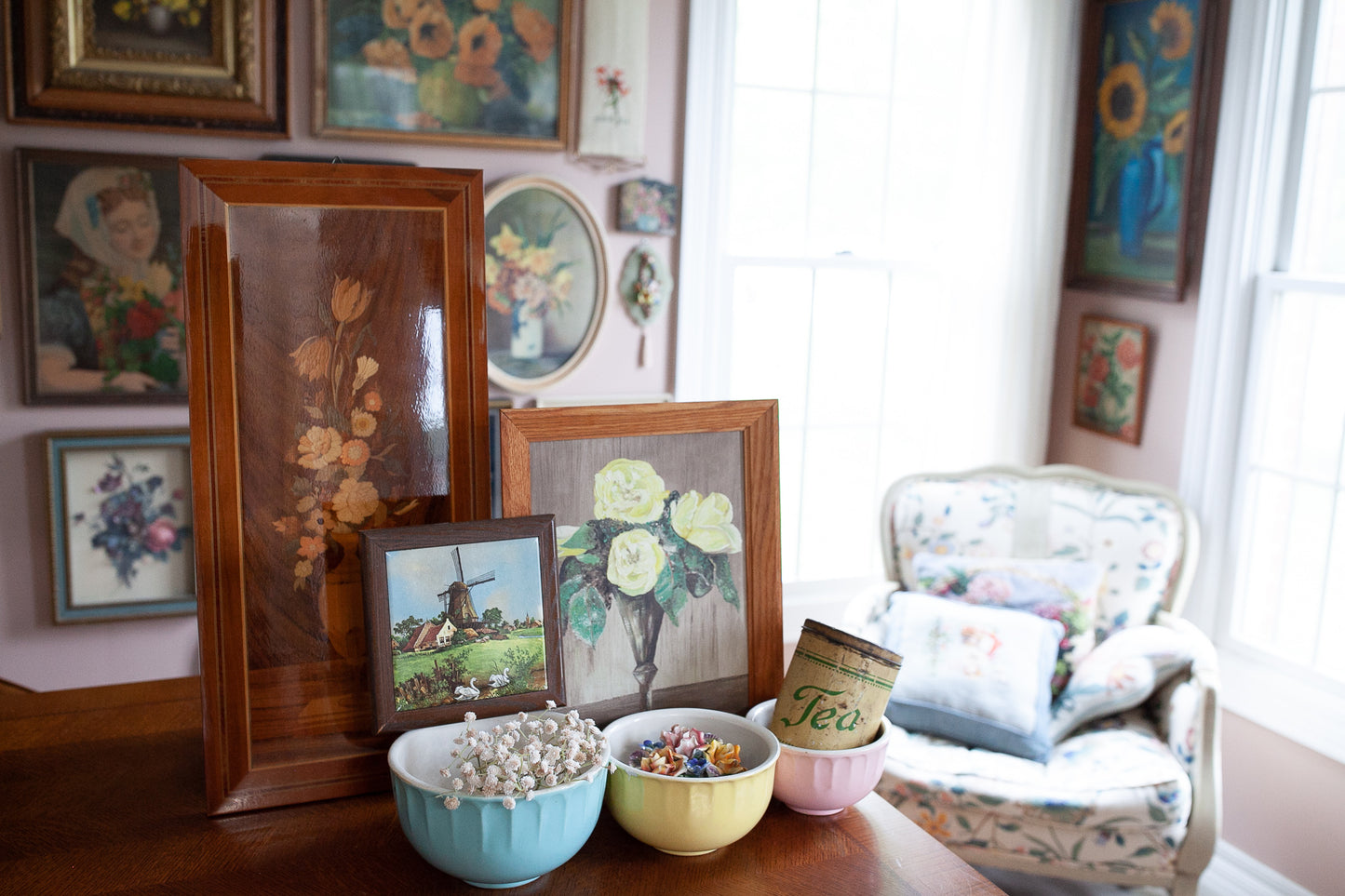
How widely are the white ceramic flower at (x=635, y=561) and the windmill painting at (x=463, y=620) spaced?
3.2 inches

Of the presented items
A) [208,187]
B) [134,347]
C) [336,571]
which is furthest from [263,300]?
[134,347]

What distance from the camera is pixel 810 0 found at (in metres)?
2.85

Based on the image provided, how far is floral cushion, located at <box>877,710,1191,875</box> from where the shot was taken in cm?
212

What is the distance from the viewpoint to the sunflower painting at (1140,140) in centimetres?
274

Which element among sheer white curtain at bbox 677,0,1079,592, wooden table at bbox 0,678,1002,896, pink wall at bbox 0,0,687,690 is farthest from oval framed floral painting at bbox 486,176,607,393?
wooden table at bbox 0,678,1002,896

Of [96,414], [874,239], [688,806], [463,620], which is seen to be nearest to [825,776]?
[688,806]

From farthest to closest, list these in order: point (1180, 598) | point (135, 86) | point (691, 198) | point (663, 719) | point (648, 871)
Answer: point (691, 198) < point (1180, 598) < point (135, 86) < point (663, 719) < point (648, 871)

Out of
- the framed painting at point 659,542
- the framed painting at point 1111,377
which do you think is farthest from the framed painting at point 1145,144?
the framed painting at point 659,542

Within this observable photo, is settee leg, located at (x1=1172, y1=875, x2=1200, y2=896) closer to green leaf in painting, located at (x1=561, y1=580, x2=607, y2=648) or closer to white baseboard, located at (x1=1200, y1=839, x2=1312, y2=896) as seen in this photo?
white baseboard, located at (x1=1200, y1=839, x2=1312, y2=896)

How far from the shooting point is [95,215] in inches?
89.7

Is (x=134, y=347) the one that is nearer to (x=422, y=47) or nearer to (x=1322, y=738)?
(x=422, y=47)

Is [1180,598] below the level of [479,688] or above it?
below

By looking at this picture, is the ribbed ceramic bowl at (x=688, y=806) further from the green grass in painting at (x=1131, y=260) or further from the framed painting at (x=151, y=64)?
the green grass in painting at (x=1131, y=260)

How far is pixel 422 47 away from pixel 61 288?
3.12ft
